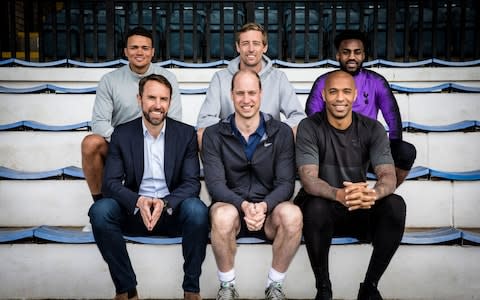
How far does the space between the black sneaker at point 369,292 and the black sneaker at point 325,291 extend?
150mm

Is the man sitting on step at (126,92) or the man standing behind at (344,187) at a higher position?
the man sitting on step at (126,92)

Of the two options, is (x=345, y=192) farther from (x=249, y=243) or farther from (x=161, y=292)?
(x=161, y=292)

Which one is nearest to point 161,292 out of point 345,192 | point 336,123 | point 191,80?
point 345,192

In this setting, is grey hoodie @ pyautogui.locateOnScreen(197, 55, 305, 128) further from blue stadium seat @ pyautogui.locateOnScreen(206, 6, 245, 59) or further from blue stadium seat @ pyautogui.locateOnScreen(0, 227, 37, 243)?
blue stadium seat @ pyautogui.locateOnScreen(206, 6, 245, 59)

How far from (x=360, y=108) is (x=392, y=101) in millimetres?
177

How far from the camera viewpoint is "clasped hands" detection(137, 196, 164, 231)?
2199mm

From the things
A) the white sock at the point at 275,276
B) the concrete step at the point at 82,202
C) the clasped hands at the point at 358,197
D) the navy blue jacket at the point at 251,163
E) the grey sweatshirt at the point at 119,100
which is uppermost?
the grey sweatshirt at the point at 119,100

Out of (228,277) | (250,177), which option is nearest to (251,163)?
(250,177)

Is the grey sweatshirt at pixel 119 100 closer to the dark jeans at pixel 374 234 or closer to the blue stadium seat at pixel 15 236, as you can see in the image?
the blue stadium seat at pixel 15 236

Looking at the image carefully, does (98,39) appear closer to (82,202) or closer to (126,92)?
(126,92)

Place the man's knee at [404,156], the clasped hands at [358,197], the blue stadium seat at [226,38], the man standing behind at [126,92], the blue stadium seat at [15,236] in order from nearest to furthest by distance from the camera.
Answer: the clasped hands at [358,197] < the blue stadium seat at [15,236] < the man's knee at [404,156] < the man standing behind at [126,92] < the blue stadium seat at [226,38]

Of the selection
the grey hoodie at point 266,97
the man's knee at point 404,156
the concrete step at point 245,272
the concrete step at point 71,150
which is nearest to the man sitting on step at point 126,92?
the grey hoodie at point 266,97

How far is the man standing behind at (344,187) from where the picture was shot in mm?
2150

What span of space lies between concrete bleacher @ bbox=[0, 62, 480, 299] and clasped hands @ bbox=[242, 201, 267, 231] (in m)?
0.18
